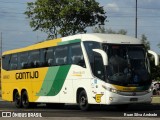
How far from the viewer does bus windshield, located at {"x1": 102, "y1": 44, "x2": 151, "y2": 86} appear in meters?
21.0

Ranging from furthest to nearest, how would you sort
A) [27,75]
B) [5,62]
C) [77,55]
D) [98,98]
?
[5,62], [27,75], [77,55], [98,98]

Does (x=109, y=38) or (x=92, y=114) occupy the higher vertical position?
(x=109, y=38)

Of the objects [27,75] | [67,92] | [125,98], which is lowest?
[125,98]

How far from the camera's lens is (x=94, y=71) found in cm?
2153

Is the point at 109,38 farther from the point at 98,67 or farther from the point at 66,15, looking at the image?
the point at 66,15

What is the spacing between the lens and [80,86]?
2261 cm

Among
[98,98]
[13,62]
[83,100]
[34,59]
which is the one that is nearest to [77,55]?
[83,100]

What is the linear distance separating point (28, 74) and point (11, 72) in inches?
101

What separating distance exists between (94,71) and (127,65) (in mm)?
1470

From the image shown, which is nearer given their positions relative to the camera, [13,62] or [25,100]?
[25,100]

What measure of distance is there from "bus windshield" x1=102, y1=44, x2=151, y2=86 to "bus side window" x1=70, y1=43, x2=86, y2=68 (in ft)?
4.73

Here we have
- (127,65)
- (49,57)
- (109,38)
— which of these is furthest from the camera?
(49,57)

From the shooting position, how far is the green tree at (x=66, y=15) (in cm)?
4238

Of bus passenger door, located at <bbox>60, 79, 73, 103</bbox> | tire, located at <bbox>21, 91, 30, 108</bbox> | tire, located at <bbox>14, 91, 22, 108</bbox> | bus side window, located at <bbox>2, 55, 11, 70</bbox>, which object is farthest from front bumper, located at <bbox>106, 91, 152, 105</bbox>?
bus side window, located at <bbox>2, 55, 11, 70</bbox>
